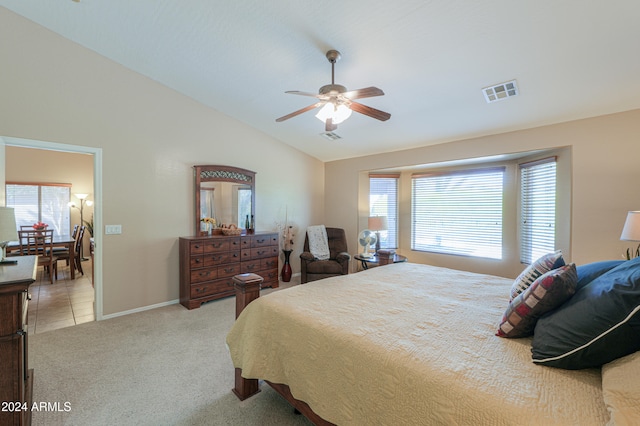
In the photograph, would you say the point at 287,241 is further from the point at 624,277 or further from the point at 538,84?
the point at 624,277

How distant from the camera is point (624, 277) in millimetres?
1107

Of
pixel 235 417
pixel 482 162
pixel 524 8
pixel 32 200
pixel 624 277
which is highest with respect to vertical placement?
pixel 524 8

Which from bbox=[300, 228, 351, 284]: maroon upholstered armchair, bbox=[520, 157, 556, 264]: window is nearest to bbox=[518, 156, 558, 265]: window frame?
bbox=[520, 157, 556, 264]: window

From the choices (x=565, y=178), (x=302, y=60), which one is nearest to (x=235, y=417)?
(x=302, y=60)

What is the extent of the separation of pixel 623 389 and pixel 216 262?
4008 mm

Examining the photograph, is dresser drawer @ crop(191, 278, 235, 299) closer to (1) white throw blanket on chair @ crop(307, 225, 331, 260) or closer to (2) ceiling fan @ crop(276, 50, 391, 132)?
(1) white throw blanket on chair @ crop(307, 225, 331, 260)

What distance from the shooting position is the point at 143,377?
2.26m

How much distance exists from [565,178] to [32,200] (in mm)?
9890

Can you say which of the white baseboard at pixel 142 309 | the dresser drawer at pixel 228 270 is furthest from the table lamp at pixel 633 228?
the white baseboard at pixel 142 309

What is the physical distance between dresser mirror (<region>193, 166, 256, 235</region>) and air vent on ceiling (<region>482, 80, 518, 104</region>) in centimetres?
355

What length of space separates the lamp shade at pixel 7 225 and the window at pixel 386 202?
472cm

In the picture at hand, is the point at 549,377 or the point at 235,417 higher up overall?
the point at 549,377

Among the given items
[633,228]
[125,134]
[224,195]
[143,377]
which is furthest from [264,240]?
[633,228]

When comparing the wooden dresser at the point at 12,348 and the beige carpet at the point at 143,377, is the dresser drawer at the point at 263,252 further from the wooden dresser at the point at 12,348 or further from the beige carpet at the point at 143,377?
the wooden dresser at the point at 12,348
